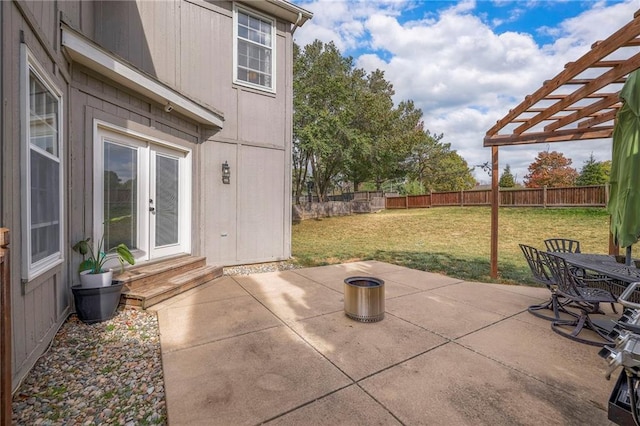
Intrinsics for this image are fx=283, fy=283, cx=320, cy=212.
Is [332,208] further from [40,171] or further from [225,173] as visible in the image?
[40,171]

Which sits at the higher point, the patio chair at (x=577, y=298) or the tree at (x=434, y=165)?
the tree at (x=434, y=165)

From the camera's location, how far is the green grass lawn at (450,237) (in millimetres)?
7094

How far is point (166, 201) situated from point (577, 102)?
672cm

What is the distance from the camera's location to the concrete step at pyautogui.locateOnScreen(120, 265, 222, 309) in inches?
146

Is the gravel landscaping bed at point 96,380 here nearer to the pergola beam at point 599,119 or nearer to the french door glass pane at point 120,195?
the french door glass pane at point 120,195

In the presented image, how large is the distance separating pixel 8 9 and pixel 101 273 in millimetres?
2586

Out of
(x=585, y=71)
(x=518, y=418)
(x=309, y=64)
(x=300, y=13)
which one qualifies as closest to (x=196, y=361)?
(x=518, y=418)

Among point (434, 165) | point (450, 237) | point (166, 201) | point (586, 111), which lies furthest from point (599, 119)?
point (434, 165)

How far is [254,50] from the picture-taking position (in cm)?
650

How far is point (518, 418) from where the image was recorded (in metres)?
1.86

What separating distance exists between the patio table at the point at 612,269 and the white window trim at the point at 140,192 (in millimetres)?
5920

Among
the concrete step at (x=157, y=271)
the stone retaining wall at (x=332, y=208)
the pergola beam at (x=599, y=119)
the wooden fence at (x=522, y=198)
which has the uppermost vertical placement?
the pergola beam at (x=599, y=119)

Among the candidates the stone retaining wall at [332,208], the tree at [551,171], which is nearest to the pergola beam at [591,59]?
the stone retaining wall at [332,208]

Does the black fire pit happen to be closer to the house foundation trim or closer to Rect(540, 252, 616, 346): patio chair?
Rect(540, 252, 616, 346): patio chair
